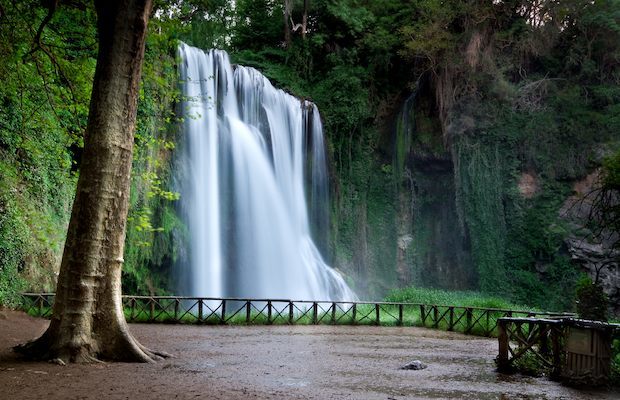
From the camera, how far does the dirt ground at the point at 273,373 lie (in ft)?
21.4

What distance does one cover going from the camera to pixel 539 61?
102 ft

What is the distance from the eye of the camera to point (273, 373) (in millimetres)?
8289

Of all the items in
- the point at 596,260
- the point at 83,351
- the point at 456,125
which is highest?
the point at 456,125

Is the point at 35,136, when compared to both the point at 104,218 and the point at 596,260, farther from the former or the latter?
the point at 596,260

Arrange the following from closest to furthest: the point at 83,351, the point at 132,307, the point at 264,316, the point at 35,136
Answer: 1. the point at 83,351
2. the point at 35,136
3. the point at 132,307
4. the point at 264,316

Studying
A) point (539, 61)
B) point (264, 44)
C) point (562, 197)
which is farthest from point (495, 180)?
point (264, 44)

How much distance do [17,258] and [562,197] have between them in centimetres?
2615

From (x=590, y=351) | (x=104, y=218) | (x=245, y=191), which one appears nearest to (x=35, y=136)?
(x=104, y=218)

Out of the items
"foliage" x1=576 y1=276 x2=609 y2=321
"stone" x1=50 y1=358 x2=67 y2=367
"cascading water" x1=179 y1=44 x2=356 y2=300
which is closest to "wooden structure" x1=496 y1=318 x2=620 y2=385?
"foliage" x1=576 y1=276 x2=609 y2=321

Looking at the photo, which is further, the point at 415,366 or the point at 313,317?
the point at 313,317

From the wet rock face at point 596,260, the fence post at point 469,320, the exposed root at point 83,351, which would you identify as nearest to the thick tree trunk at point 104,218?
the exposed root at point 83,351

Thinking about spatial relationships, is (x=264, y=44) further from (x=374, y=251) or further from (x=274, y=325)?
(x=274, y=325)

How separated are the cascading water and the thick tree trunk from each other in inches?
468

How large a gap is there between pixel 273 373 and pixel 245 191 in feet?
52.2
